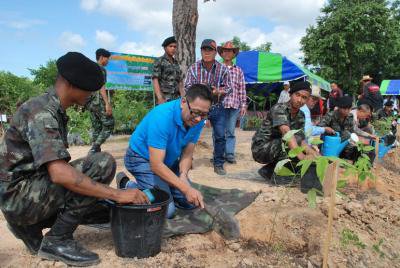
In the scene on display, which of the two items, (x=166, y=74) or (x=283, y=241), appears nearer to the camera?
(x=283, y=241)

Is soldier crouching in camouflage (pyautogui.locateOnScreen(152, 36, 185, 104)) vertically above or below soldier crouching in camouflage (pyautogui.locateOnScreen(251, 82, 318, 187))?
above

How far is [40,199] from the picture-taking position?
2.20m

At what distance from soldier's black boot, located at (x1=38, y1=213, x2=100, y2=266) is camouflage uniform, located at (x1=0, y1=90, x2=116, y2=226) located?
0.25 ft

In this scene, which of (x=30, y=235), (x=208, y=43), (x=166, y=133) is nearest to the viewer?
(x=30, y=235)

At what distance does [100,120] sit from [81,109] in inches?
172

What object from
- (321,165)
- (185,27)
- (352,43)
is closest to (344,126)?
(185,27)

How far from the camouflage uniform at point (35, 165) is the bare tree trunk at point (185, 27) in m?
4.21

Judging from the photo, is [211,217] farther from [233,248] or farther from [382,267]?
[382,267]

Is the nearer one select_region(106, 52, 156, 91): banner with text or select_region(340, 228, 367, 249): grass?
select_region(340, 228, 367, 249): grass

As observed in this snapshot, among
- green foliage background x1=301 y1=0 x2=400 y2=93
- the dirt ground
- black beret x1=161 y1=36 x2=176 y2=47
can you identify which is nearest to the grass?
the dirt ground

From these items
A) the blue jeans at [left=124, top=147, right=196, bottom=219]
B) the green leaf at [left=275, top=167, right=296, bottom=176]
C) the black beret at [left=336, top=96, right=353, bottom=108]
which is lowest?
the blue jeans at [left=124, top=147, right=196, bottom=219]

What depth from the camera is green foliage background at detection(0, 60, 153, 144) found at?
8.28m

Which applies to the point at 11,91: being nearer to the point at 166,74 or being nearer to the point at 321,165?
the point at 166,74

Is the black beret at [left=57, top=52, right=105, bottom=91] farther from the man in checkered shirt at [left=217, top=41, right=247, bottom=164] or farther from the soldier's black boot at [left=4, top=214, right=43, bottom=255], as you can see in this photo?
the man in checkered shirt at [left=217, top=41, right=247, bottom=164]
